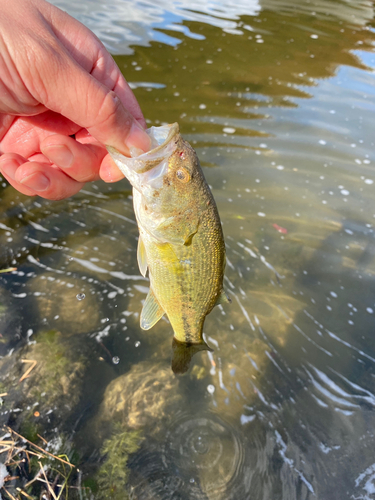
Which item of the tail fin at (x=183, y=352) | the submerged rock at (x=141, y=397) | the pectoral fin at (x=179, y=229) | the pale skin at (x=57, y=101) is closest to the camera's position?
the pale skin at (x=57, y=101)

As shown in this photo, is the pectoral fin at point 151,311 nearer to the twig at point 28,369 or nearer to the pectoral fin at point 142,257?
the pectoral fin at point 142,257

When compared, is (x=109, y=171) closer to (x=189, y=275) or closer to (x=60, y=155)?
(x=60, y=155)

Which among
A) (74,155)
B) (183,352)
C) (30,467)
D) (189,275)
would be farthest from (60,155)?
(30,467)

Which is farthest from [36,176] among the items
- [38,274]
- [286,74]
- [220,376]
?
[286,74]

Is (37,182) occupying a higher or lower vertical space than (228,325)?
higher

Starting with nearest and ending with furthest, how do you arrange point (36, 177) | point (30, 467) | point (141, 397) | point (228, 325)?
point (36, 177)
point (30, 467)
point (141, 397)
point (228, 325)

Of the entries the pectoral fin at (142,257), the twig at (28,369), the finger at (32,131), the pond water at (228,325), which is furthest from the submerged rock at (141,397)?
the finger at (32,131)

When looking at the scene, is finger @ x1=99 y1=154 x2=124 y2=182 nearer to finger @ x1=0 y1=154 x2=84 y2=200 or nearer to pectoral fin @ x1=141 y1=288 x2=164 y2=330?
finger @ x1=0 y1=154 x2=84 y2=200
